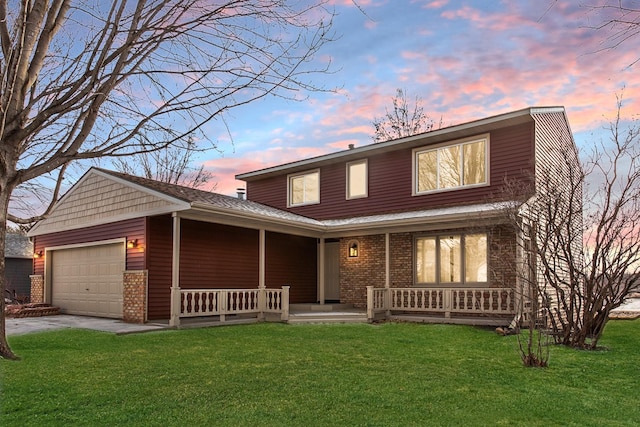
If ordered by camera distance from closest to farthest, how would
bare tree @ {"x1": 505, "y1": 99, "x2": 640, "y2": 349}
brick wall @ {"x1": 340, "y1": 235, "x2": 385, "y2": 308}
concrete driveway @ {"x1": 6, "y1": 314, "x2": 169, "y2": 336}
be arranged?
bare tree @ {"x1": 505, "y1": 99, "x2": 640, "y2": 349} < concrete driveway @ {"x1": 6, "y1": 314, "x2": 169, "y2": 336} < brick wall @ {"x1": 340, "y1": 235, "x2": 385, "y2": 308}

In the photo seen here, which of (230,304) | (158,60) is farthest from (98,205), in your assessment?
(158,60)

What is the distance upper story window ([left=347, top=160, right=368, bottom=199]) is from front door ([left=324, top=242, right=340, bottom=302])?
5.88ft

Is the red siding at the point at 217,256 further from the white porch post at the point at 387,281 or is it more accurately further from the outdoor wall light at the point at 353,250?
the white porch post at the point at 387,281

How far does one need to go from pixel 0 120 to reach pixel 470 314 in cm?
1174

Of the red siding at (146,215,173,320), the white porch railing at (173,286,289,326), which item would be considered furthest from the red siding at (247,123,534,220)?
the red siding at (146,215,173,320)

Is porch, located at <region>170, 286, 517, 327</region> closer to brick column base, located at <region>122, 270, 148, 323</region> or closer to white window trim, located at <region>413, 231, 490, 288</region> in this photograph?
white window trim, located at <region>413, 231, 490, 288</region>

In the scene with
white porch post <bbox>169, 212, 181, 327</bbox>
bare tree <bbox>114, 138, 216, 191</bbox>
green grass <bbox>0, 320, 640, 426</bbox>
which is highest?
bare tree <bbox>114, 138, 216, 191</bbox>

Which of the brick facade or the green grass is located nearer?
the green grass

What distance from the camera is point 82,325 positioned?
12211mm

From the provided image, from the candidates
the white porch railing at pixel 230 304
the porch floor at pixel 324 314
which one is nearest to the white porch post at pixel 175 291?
the white porch railing at pixel 230 304

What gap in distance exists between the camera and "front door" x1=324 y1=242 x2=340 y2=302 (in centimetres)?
1716

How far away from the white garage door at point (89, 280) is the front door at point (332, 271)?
6.66 m

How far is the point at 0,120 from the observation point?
16.5 ft

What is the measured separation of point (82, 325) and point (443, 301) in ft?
29.3
